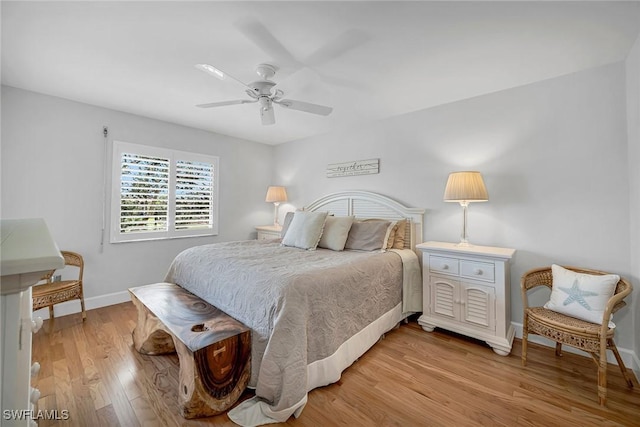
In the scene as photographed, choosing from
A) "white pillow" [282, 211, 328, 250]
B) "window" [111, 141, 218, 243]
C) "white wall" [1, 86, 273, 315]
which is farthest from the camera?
"window" [111, 141, 218, 243]

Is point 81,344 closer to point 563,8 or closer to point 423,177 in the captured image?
point 423,177

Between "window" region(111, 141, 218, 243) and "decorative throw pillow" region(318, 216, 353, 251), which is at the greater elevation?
"window" region(111, 141, 218, 243)

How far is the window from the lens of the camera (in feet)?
11.0

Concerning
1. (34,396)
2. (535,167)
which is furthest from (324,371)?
(535,167)

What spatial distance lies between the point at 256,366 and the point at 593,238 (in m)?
2.90

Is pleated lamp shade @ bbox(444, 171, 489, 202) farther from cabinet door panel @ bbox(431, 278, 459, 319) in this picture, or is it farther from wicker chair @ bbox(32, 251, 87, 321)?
wicker chair @ bbox(32, 251, 87, 321)

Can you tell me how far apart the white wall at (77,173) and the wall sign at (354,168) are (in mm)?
1997

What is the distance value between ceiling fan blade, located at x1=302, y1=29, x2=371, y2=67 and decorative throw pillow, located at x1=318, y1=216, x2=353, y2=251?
1701mm

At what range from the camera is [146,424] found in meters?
1.54

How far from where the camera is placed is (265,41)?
6.31 ft

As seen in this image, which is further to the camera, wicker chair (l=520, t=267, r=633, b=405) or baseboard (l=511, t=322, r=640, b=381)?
baseboard (l=511, t=322, r=640, b=381)

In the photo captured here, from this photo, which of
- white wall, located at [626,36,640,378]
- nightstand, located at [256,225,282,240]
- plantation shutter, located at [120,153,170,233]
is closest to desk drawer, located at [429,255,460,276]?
white wall, located at [626,36,640,378]

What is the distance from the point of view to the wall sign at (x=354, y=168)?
12.1ft

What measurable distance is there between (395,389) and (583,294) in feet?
5.10
